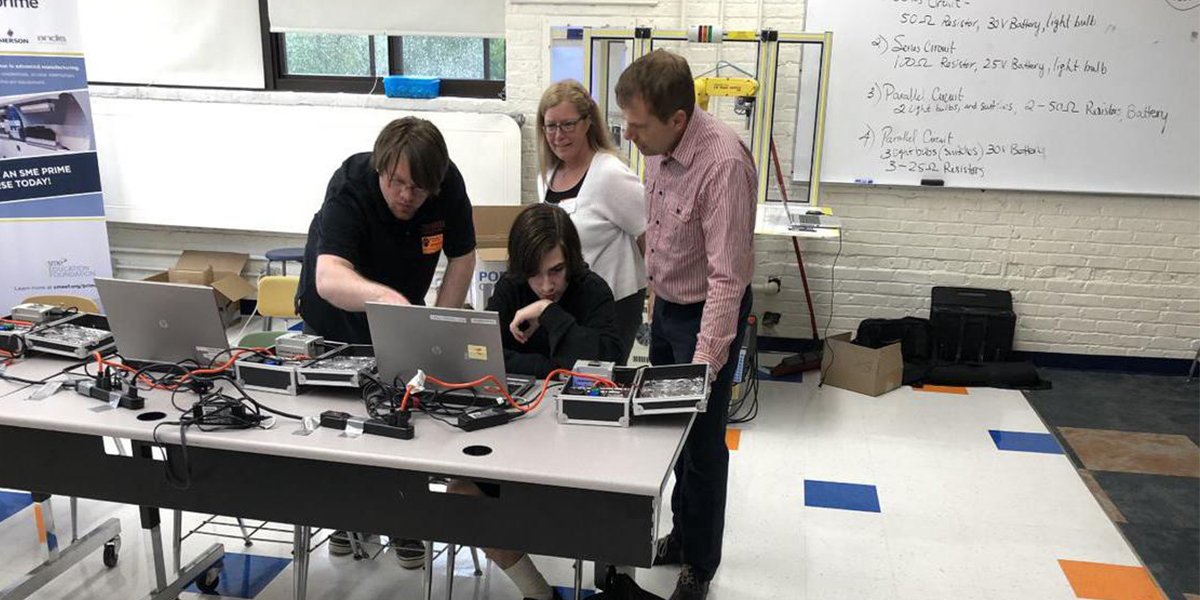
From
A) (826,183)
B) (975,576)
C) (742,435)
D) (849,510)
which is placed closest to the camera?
(975,576)

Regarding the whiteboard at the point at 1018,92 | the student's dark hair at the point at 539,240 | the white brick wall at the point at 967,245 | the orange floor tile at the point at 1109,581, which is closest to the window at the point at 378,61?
the white brick wall at the point at 967,245

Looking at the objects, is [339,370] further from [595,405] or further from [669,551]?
[669,551]

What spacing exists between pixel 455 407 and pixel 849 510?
1.59m

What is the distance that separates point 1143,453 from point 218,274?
446 cm

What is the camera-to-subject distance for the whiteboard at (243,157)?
434cm

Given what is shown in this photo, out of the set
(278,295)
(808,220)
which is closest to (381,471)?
(278,295)

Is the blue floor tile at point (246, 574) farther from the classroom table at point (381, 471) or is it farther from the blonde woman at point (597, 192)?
the blonde woman at point (597, 192)

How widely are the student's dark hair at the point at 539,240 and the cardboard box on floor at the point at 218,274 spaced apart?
3.01 m

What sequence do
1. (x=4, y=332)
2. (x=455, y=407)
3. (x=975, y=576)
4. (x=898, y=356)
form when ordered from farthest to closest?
1. (x=898, y=356)
2. (x=975, y=576)
3. (x=4, y=332)
4. (x=455, y=407)

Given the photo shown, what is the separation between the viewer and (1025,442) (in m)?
3.34

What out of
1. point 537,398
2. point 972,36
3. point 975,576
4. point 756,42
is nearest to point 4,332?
point 537,398

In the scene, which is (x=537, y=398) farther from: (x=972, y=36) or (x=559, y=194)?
(x=972, y=36)

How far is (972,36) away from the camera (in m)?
3.93

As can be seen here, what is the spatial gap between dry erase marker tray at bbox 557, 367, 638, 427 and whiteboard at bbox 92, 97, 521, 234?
273 centimetres
